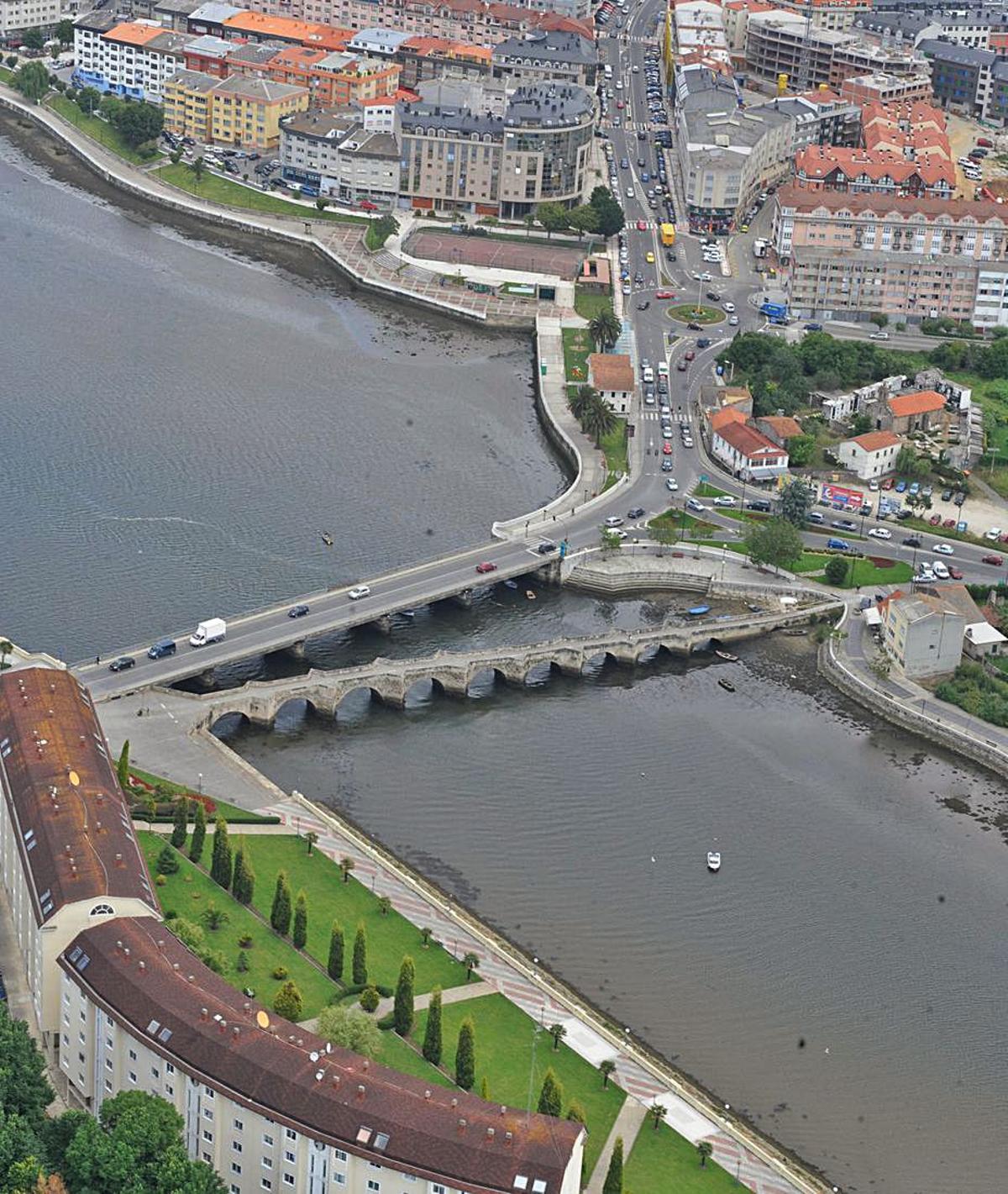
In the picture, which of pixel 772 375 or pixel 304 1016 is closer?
pixel 304 1016

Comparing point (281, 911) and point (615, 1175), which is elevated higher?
point (281, 911)

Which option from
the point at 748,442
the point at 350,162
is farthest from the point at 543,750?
the point at 350,162

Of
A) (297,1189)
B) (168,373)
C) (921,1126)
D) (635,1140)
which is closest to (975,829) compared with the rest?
(921,1126)

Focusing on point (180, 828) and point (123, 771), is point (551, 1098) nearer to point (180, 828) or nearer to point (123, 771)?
point (180, 828)

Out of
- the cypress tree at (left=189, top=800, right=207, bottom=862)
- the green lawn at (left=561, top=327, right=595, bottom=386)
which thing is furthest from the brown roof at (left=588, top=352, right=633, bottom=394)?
the cypress tree at (left=189, top=800, right=207, bottom=862)

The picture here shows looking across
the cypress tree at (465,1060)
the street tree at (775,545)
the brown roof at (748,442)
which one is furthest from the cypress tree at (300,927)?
the brown roof at (748,442)

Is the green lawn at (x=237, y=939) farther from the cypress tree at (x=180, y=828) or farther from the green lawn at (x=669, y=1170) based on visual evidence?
the green lawn at (x=669, y=1170)

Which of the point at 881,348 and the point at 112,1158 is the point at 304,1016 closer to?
the point at 112,1158
